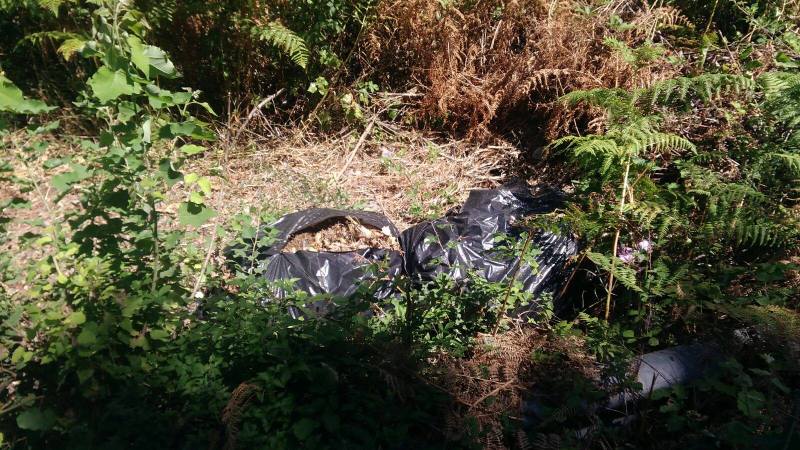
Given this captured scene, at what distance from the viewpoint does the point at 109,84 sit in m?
1.52

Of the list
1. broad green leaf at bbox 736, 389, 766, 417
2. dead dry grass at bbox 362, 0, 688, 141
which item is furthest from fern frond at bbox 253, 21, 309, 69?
broad green leaf at bbox 736, 389, 766, 417

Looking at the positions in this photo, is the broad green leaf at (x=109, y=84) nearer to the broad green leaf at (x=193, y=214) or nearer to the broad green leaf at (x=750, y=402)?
the broad green leaf at (x=193, y=214)

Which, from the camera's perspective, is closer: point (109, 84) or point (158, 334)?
point (109, 84)

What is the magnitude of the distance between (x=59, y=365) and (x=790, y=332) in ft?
8.33

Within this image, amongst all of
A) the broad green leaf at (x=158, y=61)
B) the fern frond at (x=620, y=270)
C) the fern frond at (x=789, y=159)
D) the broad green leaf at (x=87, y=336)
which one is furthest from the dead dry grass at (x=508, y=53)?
the broad green leaf at (x=87, y=336)

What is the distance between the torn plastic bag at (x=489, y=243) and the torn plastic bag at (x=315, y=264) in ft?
0.66

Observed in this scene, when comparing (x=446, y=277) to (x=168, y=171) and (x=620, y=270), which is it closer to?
(x=620, y=270)

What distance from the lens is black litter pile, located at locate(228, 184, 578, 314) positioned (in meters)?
2.82

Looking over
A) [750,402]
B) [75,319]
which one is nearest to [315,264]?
[75,319]

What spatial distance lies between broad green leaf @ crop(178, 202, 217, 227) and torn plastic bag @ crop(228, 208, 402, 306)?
35.7 inches

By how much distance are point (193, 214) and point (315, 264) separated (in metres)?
1.28

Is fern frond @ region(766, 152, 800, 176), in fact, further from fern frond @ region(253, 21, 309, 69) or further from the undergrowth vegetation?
fern frond @ region(253, 21, 309, 69)

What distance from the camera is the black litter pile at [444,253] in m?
2.82

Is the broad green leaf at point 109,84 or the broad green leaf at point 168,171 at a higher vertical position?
the broad green leaf at point 109,84
